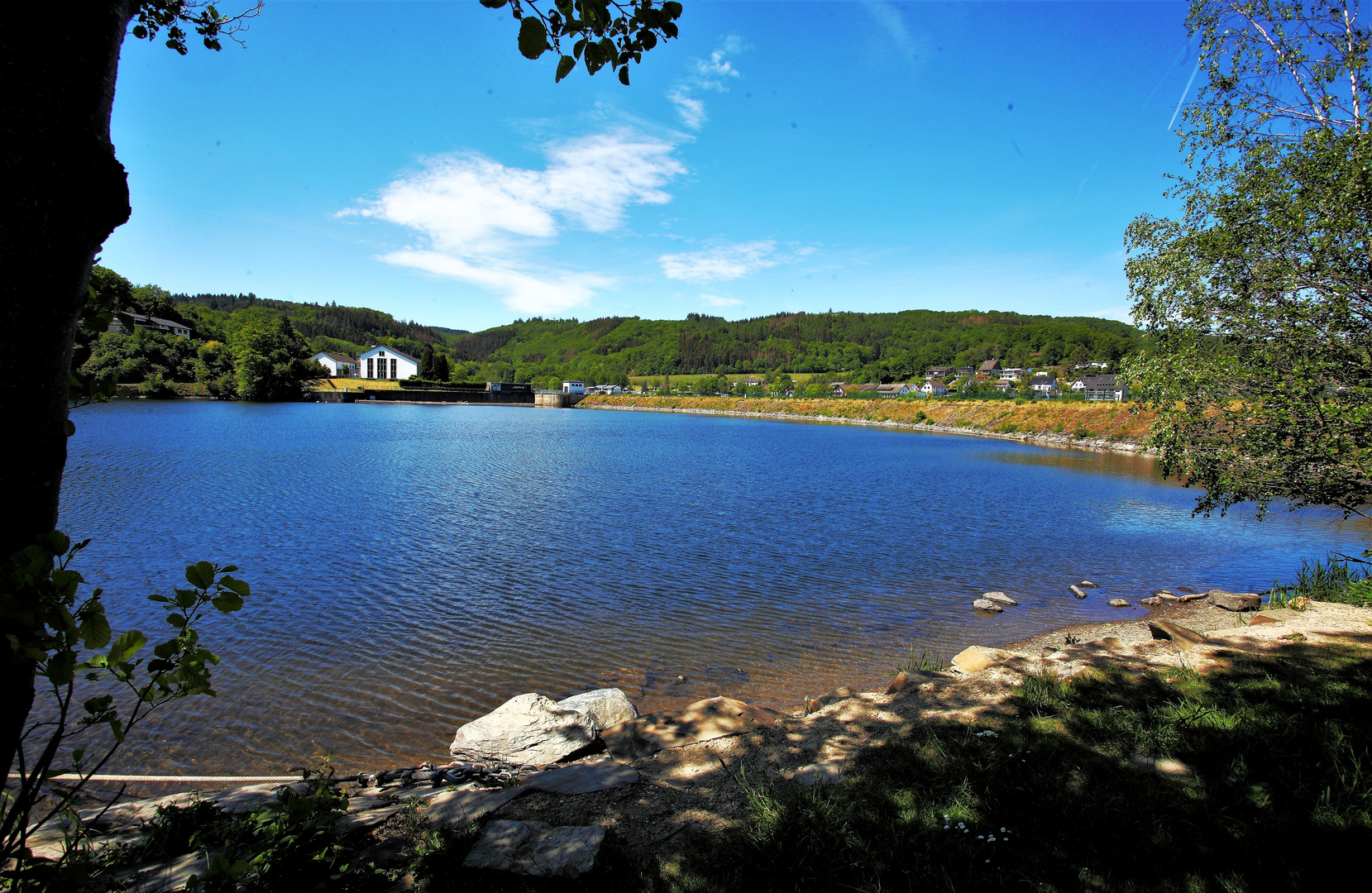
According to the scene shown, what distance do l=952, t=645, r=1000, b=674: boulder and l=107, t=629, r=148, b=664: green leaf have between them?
8.67 m

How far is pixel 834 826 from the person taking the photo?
4305 mm

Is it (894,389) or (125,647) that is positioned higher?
(894,389)

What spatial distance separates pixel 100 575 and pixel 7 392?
16013 millimetres

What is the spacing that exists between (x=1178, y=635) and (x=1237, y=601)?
4.98 m

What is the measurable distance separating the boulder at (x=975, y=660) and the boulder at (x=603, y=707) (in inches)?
180

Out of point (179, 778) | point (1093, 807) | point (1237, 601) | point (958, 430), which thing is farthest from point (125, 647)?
point (958, 430)

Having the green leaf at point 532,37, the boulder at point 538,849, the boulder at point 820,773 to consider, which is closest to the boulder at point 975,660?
the boulder at point 820,773

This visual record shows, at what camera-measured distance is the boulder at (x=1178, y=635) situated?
8094 millimetres

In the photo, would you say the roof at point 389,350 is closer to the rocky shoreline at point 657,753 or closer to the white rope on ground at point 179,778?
the white rope on ground at point 179,778

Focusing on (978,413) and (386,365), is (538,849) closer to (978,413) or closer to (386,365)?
(978,413)

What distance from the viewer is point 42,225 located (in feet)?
5.84

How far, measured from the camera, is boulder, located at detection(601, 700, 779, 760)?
6.90m

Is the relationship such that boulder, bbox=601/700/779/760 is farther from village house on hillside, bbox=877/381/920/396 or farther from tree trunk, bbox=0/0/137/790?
village house on hillside, bbox=877/381/920/396

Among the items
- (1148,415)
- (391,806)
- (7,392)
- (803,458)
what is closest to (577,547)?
(391,806)
